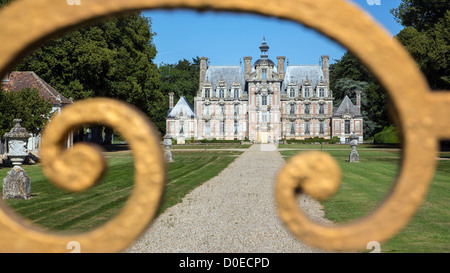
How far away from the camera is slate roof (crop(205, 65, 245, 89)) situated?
199ft

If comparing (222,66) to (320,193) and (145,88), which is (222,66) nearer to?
(145,88)

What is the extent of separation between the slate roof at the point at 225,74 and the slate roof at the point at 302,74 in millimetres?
6508

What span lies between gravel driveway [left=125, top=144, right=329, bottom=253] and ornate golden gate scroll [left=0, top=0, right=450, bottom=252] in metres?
3.35

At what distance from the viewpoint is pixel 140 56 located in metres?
33.8

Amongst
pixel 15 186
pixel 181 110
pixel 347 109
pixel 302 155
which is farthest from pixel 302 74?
pixel 302 155

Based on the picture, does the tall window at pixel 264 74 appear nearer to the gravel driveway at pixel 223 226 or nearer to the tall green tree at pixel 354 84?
the tall green tree at pixel 354 84

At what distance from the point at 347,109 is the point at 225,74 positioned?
17953mm

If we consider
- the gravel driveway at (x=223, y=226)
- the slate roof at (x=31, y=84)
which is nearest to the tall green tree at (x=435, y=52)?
the gravel driveway at (x=223, y=226)

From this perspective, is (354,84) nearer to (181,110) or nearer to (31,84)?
(181,110)

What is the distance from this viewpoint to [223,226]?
7.51m

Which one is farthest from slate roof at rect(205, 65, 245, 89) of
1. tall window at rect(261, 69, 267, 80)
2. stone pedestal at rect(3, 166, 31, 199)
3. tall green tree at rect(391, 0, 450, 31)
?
stone pedestal at rect(3, 166, 31, 199)

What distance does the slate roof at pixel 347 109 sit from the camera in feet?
185

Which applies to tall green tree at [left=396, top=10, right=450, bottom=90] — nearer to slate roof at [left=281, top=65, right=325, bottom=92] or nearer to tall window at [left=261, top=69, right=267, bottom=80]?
tall window at [left=261, top=69, right=267, bottom=80]
